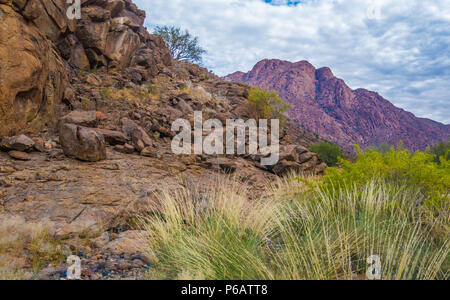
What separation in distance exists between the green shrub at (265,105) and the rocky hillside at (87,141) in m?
3.07

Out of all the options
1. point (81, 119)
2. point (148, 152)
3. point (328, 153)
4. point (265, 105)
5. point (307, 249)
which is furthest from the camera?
point (265, 105)

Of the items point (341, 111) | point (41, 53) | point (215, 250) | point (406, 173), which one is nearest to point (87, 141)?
point (41, 53)

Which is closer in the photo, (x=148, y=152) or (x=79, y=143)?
(x=79, y=143)

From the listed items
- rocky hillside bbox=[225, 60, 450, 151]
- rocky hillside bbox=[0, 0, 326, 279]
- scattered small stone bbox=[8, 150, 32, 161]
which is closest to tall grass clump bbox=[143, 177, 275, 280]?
rocky hillside bbox=[0, 0, 326, 279]

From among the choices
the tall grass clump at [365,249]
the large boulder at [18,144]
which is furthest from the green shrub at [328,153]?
the large boulder at [18,144]

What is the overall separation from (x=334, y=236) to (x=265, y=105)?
13607 millimetres

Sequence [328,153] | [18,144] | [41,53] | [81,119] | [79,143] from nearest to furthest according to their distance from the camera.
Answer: [18,144] → [79,143] → [41,53] → [81,119] → [328,153]

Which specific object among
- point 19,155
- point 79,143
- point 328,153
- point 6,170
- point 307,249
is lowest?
point 307,249

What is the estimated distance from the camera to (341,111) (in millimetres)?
94062

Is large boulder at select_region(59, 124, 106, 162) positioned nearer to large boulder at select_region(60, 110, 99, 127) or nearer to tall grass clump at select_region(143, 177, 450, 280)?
large boulder at select_region(60, 110, 99, 127)

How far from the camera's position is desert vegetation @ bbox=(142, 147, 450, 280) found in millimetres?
2408

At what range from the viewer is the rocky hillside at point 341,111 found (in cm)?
7875

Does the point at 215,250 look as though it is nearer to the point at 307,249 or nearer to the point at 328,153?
the point at 307,249
